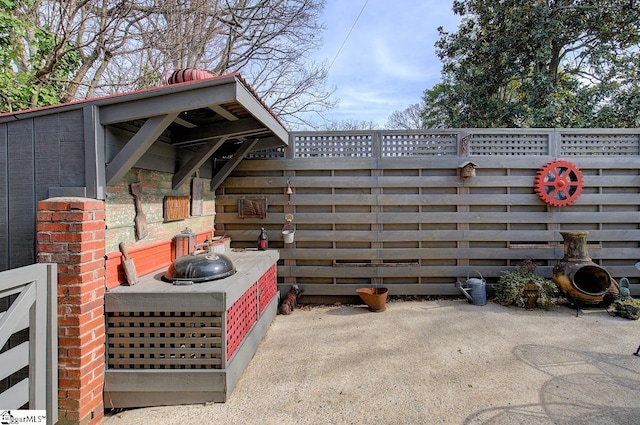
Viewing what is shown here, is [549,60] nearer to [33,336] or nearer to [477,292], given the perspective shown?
[477,292]

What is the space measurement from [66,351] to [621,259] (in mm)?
6698

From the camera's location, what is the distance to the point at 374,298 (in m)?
4.23

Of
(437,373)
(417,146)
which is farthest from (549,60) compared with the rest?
(437,373)

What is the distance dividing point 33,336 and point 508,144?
18.4 ft

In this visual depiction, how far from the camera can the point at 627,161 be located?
4.60 metres

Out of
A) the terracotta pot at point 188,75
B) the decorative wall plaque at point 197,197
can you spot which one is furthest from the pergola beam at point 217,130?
the decorative wall plaque at point 197,197

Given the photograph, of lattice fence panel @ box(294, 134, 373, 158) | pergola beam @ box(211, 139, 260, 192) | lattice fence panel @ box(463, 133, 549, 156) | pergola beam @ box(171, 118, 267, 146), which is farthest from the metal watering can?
pergola beam @ box(211, 139, 260, 192)

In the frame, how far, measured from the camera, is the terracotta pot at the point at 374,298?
4230 mm

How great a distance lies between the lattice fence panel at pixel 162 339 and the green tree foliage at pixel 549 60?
8.27 metres

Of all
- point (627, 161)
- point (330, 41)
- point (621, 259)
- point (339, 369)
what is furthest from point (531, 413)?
point (330, 41)

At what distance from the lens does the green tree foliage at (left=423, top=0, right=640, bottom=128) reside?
710 cm

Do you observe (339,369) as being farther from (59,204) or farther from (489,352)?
(59,204)

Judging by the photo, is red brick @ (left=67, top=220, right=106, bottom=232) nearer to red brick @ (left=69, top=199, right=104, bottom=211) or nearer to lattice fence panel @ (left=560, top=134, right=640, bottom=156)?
red brick @ (left=69, top=199, right=104, bottom=211)

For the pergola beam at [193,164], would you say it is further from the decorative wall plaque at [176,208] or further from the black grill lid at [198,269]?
the black grill lid at [198,269]
